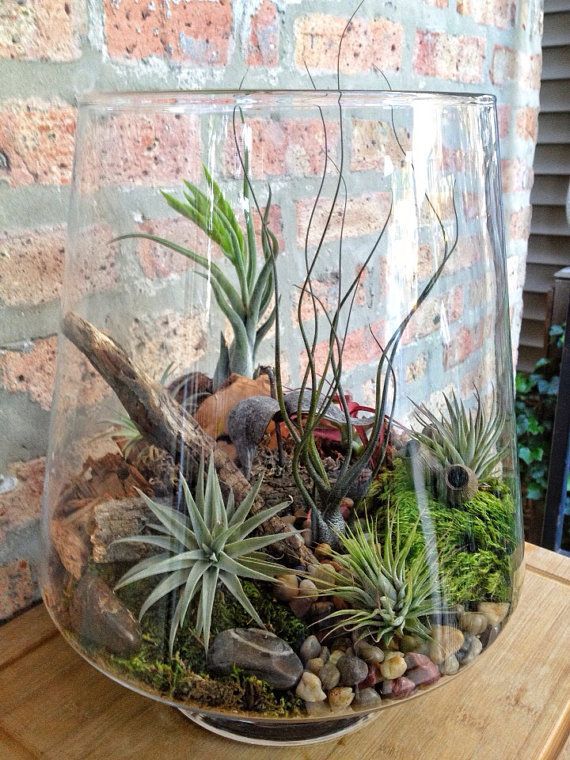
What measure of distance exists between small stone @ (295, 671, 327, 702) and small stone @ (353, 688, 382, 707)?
0.07 ft

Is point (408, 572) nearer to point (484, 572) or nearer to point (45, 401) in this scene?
point (484, 572)

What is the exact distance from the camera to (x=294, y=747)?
51 cm

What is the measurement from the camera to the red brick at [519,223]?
1.48 metres

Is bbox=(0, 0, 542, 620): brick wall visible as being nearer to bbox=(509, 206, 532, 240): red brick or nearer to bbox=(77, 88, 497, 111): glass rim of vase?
bbox=(77, 88, 497, 111): glass rim of vase

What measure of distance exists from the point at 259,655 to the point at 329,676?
0.14 feet

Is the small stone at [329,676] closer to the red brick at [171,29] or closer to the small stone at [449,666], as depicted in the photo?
the small stone at [449,666]

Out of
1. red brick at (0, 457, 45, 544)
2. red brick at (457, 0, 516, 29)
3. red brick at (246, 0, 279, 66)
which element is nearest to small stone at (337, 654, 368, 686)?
red brick at (0, 457, 45, 544)

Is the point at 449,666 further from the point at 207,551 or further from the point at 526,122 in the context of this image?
the point at 526,122

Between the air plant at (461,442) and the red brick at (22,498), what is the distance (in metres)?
0.37

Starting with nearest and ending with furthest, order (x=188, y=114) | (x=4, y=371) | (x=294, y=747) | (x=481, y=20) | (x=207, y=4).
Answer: (x=188, y=114) < (x=294, y=747) < (x=4, y=371) < (x=207, y=4) < (x=481, y=20)

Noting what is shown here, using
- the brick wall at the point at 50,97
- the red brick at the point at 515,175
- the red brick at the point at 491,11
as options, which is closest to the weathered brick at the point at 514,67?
the red brick at the point at 491,11

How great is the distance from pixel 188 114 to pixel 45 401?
0.35 meters

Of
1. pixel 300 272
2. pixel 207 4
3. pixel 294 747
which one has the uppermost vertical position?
pixel 207 4

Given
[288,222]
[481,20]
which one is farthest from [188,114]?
[481,20]
